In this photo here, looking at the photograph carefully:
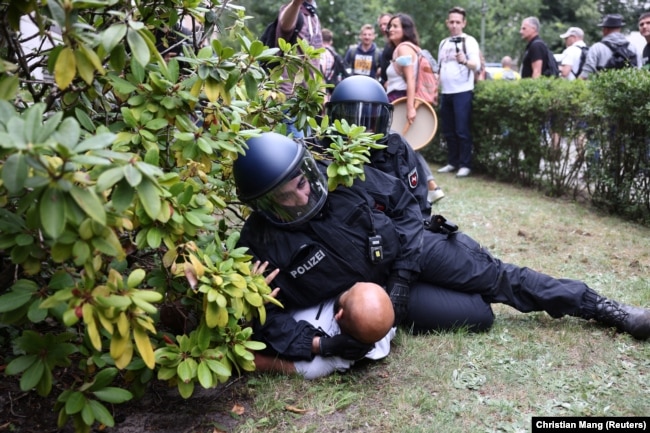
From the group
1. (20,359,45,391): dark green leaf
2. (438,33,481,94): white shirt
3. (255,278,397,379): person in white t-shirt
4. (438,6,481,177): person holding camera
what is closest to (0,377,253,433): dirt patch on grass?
(255,278,397,379): person in white t-shirt

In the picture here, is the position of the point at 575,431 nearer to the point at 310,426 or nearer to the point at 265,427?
the point at 310,426

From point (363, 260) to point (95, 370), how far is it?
136 centimetres

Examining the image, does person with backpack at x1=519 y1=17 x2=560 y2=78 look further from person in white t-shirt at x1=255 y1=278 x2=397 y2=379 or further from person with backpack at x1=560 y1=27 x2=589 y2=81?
person in white t-shirt at x1=255 y1=278 x2=397 y2=379

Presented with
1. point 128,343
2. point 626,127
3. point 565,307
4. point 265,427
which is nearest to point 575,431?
point 565,307

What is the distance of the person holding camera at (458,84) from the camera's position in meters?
8.38

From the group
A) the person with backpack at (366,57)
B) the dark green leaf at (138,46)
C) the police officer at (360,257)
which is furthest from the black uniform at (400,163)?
the person with backpack at (366,57)

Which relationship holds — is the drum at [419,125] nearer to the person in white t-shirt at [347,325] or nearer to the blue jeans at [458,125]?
the blue jeans at [458,125]

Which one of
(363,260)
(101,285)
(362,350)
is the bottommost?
(362,350)

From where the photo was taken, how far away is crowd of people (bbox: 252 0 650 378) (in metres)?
2.88

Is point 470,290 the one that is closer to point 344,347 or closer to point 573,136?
point 344,347

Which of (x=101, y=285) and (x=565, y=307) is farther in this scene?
Answer: (x=565, y=307)

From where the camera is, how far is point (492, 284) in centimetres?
360

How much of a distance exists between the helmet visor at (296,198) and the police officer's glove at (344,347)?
58 centimetres

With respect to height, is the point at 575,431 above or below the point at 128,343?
below
